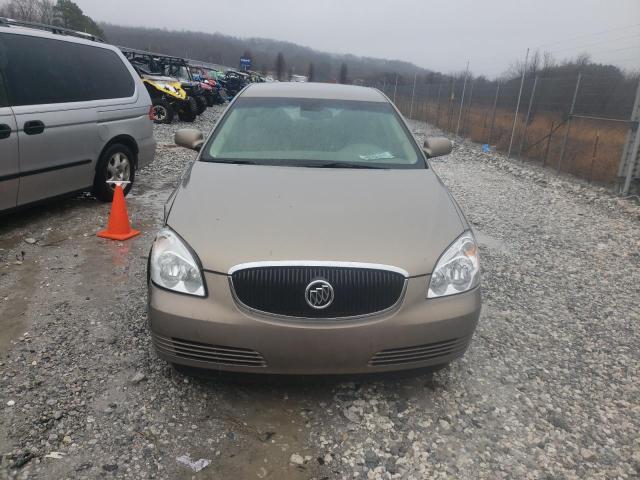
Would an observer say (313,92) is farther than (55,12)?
No

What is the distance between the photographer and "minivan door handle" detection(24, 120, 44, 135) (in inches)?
177

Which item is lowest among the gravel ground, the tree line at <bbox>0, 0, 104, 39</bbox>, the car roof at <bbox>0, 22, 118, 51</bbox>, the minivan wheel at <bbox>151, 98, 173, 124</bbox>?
the gravel ground

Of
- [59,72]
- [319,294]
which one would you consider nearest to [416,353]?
[319,294]

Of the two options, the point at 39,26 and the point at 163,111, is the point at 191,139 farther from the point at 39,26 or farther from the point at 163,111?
the point at 163,111

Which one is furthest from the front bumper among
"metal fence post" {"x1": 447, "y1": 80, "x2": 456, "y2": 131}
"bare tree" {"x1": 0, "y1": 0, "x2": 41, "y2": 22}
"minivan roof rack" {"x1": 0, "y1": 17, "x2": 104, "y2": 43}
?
"bare tree" {"x1": 0, "y1": 0, "x2": 41, "y2": 22}

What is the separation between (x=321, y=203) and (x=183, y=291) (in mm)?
892

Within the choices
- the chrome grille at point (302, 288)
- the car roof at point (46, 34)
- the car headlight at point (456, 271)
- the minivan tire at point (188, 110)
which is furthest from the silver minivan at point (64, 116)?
the minivan tire at point (188, 110)

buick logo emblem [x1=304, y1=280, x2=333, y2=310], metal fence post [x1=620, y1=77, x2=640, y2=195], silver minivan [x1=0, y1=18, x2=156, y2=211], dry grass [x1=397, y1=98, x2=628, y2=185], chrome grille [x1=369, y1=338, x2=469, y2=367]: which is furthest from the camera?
dry grass [x1=397, y1=98, x2=628, y2=185]

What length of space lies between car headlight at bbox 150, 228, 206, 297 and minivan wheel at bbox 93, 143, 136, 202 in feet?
11.9

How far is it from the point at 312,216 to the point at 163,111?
536 inches

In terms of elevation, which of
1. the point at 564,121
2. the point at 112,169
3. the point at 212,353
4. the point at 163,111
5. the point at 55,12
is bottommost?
the point at 212,353

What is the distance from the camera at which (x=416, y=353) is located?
2.44m

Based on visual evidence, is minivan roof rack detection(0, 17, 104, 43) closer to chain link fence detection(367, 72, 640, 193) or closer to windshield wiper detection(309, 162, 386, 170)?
windshield wiper detection(309, 162, 386, 170)

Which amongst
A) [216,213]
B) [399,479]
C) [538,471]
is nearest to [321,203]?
[216,213]
